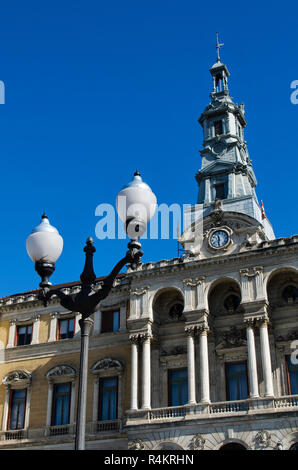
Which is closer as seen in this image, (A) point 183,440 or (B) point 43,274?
(B) point 43,274

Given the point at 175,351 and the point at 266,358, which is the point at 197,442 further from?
the point at 175,351

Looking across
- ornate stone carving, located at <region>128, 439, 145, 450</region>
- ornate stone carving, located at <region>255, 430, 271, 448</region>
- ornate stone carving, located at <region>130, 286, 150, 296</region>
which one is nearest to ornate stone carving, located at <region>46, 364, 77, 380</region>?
ornate stone carving, located at <region>130, 286, 150, 296</region>

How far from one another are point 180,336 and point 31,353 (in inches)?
430

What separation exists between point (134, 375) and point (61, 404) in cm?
654

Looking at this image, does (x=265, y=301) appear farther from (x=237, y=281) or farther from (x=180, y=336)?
(x=180, y=336)

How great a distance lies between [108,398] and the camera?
39344 mm

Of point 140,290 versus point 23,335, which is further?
point 23,335

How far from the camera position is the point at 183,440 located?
113 ft

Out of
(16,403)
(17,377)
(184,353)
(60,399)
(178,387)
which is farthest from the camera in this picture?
(17,377)

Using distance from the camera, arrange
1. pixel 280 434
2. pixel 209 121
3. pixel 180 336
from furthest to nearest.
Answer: pixel 209 121, pixel 180 336, pixel 280 434

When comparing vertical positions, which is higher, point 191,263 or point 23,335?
point 191,263

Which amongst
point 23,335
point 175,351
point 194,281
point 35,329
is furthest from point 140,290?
point 23,335

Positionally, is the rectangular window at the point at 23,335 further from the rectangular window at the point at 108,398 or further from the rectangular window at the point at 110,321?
the rectangular window at the point at 108,398

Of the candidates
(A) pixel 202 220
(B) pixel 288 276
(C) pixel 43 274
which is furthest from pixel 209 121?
(C) pixel 43 274
